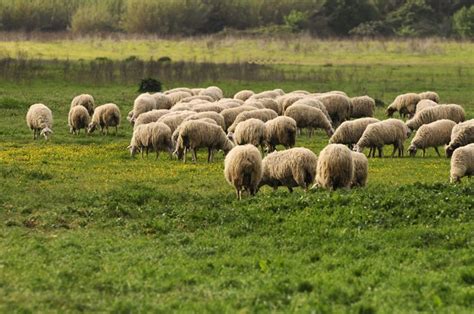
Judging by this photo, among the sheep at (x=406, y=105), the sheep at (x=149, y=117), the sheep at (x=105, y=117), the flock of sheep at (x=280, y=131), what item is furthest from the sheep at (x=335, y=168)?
the sheep at (x=406, y=105)

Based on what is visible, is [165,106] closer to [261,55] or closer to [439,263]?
[439,263]

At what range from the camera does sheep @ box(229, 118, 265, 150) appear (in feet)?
79.8

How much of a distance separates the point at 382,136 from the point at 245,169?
28.7 ft

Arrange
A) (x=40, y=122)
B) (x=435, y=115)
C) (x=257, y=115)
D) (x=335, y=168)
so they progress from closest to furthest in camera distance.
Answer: (x=335, y=168) < (x=257, y=115) < (x=40, y=122) < (x=435, y=115)

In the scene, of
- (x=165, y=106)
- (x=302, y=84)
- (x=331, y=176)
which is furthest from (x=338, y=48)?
(x=331, y=176)

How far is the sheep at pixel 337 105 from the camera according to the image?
3222 centimetres

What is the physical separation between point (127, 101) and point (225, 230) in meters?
26.3

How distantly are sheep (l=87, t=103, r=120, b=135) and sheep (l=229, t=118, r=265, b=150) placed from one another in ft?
22.6

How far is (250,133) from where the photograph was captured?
24.3 meters

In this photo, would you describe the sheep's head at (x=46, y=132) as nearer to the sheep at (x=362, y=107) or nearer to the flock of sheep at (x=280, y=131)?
the flock of sheep at (x=280, y=131)

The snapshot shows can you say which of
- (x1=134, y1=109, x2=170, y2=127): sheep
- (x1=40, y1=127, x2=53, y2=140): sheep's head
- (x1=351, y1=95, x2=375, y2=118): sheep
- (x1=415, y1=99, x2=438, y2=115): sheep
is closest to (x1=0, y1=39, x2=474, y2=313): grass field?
(x1=40, y1=127, x2=53, y2=140): sheep's head

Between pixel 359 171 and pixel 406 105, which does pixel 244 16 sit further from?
pixel 359 171

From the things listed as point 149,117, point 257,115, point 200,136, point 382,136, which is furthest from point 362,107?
point 200,136

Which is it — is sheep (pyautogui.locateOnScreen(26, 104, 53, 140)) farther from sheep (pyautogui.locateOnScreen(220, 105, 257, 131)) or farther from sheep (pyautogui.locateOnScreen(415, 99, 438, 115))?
sheep (pyautogui.locateOnScreen(415, 99, 438, 115))
